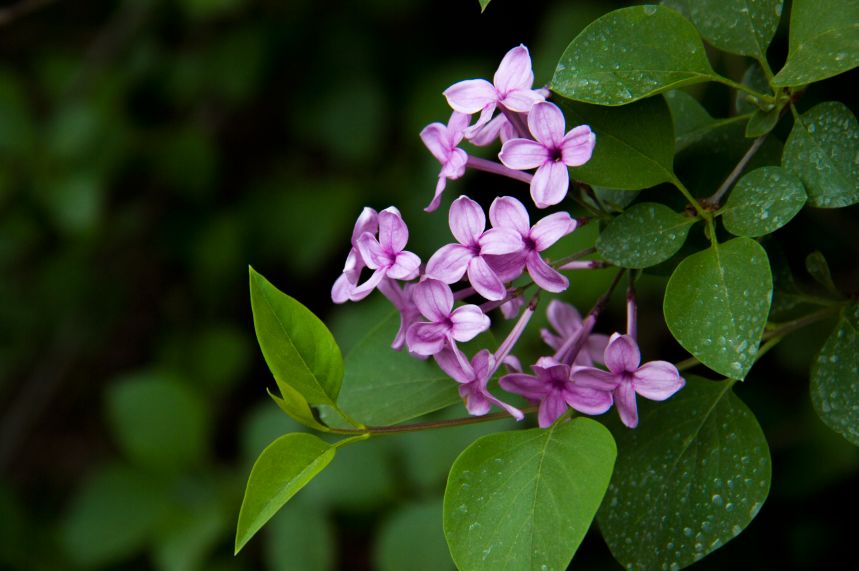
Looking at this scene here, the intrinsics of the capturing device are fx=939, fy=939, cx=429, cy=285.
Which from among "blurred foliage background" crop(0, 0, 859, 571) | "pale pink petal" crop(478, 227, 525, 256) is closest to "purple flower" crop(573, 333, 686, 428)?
"pale pink petal" crop(478, 227, 525, 256)

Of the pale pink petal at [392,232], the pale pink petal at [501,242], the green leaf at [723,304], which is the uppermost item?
the pale pink petal at [501,242]

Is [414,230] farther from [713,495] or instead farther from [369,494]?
[713,495]

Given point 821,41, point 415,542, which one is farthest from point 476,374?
point 415,542

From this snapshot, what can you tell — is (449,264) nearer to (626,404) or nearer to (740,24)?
(626,404)

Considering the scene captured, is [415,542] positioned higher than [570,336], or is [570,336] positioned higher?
[570,336]

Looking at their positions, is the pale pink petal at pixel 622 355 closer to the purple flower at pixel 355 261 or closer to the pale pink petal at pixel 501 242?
the pale pink petal at pixel 501 242

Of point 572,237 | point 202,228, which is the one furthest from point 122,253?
point 572,237

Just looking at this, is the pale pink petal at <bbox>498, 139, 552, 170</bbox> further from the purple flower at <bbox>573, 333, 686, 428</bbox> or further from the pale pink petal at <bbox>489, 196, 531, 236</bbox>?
the purple flower at <bbox>573, 333, 686, 428</bbox>

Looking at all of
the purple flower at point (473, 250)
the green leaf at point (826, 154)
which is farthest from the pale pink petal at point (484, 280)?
the green leaf at point (826, 154)
